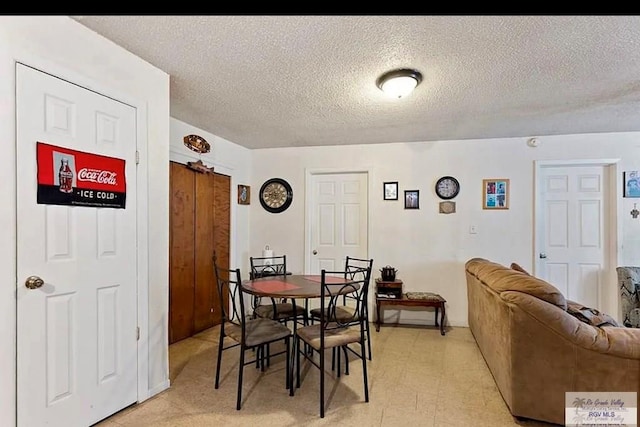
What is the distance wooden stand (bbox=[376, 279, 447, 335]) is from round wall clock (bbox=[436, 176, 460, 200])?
47.5 inches

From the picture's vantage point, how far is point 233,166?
440cm

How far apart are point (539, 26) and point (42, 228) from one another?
2.79 meters

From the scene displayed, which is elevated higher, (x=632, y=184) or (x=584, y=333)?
(x=632, y=184)

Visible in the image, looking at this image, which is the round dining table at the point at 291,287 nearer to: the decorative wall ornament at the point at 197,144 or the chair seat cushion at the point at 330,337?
the chair seat cushion at the point at 330,337

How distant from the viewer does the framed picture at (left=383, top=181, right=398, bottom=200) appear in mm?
4324

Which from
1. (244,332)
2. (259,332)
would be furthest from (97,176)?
(259,332)

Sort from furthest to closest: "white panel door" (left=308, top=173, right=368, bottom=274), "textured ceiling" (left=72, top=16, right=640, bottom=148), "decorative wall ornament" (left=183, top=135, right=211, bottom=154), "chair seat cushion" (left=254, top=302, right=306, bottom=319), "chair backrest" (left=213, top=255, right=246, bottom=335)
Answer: "white panel door" (left=308, top=173, right=368, bottom=274)
"decorative wall ornament" (left=183, top=135, right=211, bottom=154)
"chair seat cushion" (left=254, top=302, right=306, bottom=319)
"chair backrest" (left=213, top=255, right=246, bottom=335)
"textured ceiling" (left=72, top=16, right=640, bottom=148)

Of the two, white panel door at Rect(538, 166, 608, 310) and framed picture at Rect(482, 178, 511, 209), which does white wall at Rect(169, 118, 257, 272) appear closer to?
framed picture at Rect(482, 178, 511, 209)

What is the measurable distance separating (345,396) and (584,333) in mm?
1527

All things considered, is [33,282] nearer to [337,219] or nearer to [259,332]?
[259,332]

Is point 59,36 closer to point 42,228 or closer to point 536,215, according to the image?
point 42,228

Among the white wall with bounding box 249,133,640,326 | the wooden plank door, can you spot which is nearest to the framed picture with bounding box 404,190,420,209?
the white wall with bounding box 249,133,640,326

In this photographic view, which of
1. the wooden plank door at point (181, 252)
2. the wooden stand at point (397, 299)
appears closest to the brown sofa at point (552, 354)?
the wooden stand at point (397, 299)

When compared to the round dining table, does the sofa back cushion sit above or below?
above
